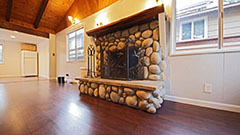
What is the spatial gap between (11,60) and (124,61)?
24.4 ft

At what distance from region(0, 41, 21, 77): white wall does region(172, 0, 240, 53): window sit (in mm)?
8287

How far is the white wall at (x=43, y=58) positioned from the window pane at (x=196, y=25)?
6.13 metres

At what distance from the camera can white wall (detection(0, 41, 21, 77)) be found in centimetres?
559

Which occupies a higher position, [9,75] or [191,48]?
[191,48]

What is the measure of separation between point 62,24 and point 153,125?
557 centimetres

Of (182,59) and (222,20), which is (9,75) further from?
(222,20)

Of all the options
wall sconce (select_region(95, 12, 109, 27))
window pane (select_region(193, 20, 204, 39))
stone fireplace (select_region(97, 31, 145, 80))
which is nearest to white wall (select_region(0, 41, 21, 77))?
wall sconce (select_region(95, 12, 109, 27))

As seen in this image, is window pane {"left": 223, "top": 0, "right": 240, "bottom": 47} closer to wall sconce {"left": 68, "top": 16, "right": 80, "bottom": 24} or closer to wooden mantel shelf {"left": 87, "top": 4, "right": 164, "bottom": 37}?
wooden mantel shelf {"left": 87, "top": 4, "right": 164, "bottom": 37}

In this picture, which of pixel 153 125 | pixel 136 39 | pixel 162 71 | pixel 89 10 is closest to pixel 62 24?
pixel 89 10

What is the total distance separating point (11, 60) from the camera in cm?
580

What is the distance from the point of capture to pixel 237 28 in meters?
1.45

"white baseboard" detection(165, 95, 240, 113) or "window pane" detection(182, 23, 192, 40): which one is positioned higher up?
"window pane" detection(182, 23, 192, 40)

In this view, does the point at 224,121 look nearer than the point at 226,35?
Yes

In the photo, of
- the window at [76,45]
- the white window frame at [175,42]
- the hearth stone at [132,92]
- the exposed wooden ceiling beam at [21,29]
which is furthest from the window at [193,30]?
the exposed wooden ceiling beam at [21,29]
